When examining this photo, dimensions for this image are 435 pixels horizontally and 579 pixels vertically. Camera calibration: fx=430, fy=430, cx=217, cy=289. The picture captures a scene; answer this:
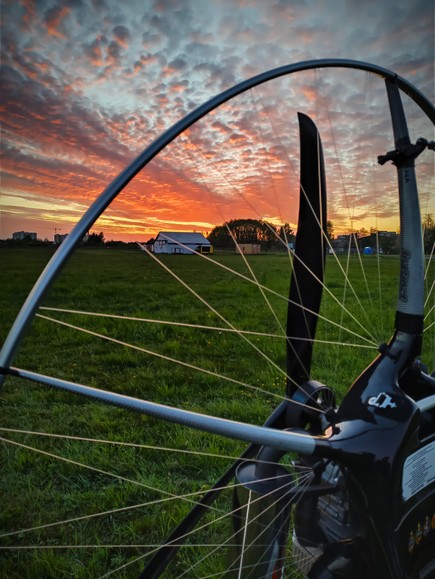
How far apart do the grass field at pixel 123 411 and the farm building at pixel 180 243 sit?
48 millimetres

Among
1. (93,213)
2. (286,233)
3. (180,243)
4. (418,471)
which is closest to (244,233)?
(286,233)

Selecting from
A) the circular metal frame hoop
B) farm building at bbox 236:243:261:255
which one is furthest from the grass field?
the circular metal frame hoop

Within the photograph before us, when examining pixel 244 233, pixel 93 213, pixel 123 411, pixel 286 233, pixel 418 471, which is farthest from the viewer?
pixel 123 411

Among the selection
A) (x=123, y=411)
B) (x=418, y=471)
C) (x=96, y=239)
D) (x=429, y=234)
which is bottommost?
(x=123, y=411)

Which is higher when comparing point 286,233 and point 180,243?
point 286,233

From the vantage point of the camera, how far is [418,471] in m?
1.23

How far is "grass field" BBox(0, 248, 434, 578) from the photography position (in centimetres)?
200

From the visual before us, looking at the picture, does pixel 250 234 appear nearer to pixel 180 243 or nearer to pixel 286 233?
pixel 286 233

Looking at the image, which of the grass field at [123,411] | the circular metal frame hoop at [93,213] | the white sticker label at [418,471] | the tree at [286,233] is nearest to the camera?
the circular metal frame hoop at [93,213]

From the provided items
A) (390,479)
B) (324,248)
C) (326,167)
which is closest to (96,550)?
(390,479)

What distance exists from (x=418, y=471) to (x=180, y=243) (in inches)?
37.8

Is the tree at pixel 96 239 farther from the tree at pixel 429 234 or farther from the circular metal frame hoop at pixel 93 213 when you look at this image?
the tree at pixel 429 234

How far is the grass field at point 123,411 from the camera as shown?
2004 millimetres

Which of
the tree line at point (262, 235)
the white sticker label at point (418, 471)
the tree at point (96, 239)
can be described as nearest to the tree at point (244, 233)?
Answer: the tree line at point (262, 235)
